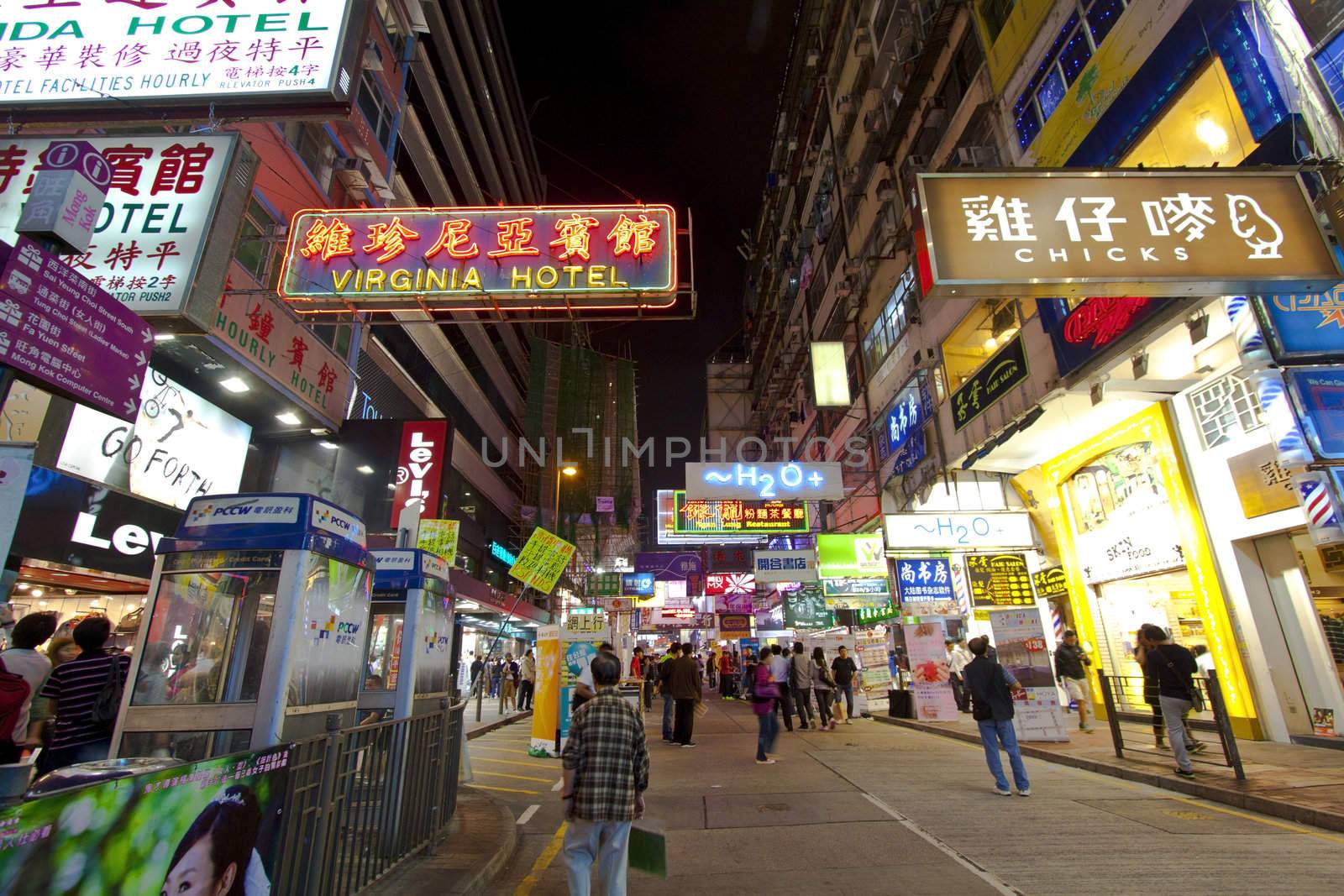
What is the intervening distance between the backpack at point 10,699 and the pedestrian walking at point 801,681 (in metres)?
12.6

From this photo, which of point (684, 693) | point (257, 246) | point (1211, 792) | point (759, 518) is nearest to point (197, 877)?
point (1211, 792)

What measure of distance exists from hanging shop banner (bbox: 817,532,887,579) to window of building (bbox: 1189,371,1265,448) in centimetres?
849

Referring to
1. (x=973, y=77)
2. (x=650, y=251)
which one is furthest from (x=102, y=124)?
(x=973, y=77)

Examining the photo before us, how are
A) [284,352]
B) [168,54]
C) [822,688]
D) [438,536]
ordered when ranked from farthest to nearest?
[822,688] < [438,536] < [284,352] < [168,54]

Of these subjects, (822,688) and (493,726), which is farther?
(493,726)

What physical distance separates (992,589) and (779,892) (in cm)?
1324

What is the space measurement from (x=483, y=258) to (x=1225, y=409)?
37.5ft

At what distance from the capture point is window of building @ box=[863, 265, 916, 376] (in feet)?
64.3

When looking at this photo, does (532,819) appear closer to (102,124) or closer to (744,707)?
(102,124)

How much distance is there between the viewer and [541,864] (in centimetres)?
548

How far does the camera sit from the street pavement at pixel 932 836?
14.9ft

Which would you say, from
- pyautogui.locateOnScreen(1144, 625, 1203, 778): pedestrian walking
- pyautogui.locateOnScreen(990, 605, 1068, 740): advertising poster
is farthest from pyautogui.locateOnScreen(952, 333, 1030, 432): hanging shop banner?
pyautogui.locateOnScreen(1144, 625, 1203, 778): pedestrian walking

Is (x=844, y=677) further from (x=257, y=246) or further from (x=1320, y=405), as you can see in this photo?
(x=257, y=246)

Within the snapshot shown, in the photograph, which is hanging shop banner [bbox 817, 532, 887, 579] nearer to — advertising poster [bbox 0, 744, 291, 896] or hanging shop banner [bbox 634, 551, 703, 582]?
advertising poster [bbox 0, 744, 291, 896]
